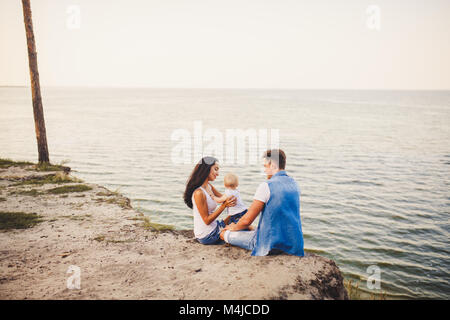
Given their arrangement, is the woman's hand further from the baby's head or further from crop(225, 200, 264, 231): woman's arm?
crop(225, 200, 264, 231): woman's arm

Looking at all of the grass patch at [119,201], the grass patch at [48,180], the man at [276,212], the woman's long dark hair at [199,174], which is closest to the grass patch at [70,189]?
the grass patch at [48,180]

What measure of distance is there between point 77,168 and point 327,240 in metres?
16.1

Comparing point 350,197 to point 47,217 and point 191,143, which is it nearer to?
point 47,217

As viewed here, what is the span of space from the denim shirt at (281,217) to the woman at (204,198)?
2.85 feet

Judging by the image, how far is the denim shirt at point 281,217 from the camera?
4.74 meters

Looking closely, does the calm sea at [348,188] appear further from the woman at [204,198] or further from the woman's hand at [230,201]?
the woman's hand at [230,201]

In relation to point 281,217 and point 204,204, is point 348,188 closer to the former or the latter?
point 281,217

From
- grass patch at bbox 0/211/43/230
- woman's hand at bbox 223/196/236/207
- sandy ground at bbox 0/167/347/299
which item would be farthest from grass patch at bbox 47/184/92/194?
woman's hand at bbox 223/196/236/207

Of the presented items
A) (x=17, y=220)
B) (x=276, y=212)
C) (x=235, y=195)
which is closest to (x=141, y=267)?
(x=235, y=195)

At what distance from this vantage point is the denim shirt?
4738 mm

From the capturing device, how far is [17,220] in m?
7.76

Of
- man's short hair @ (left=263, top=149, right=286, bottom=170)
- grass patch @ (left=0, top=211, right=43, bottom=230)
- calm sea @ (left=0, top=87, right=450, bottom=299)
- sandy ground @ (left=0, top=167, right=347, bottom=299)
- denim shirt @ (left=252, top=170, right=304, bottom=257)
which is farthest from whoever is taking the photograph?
calm sea @ (left=0, top=87, right=450, bottom=299)

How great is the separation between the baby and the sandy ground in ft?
2.32

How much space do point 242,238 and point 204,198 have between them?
1142mm
